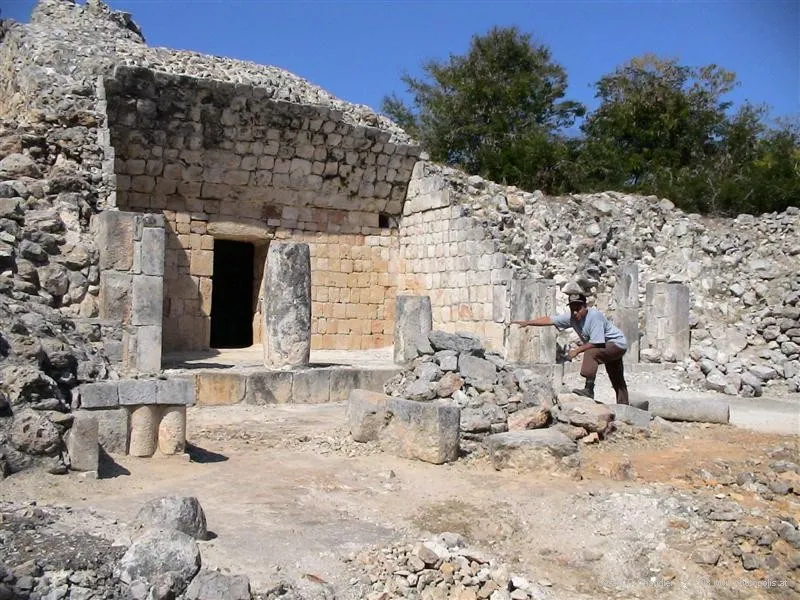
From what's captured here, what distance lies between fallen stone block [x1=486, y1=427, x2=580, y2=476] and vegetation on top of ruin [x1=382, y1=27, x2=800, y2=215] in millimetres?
16181

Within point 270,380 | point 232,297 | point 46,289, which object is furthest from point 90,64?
point 270,380

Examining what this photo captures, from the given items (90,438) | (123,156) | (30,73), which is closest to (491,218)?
(123,156)

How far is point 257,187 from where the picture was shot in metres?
15.6

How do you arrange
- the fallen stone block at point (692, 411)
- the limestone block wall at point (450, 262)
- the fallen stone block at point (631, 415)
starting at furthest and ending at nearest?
1. the limestone block wall at point (450, 262)
2. the fallen stone block at point (692, 411)
3. the fallen stone block at point (631, 415)

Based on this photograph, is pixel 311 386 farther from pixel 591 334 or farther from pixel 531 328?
pixel 531 328

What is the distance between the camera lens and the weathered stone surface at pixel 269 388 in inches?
416

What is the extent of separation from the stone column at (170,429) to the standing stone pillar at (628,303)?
32.9 feet

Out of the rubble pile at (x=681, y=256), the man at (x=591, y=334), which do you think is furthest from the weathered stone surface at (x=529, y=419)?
the rubble pile at (x=681, y=256)

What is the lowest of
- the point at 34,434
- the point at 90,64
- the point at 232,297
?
the point at 34,434

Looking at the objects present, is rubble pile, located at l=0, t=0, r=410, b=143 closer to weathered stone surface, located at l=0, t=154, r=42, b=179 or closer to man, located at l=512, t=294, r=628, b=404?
weathered stone surface, located at l=0, t=154, r=42, b=179

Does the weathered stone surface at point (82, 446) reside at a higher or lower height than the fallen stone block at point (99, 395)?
lower

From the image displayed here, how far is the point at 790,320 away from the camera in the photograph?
14.9 m

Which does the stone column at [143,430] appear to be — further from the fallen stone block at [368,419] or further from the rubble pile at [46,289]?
the fallen stone block at [368,419]

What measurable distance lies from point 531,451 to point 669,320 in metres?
8.74
